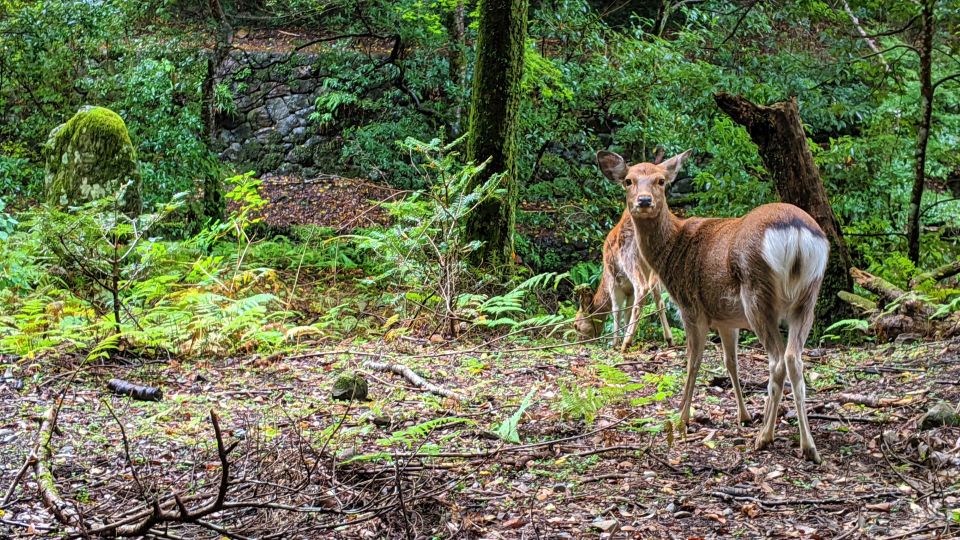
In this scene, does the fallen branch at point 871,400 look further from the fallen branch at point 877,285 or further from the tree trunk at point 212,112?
the tree trunk at point 212,112

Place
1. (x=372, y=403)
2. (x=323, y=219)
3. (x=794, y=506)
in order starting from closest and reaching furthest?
1. (x=794, y=506)
2. (x=372, y=403)
3. (x=323, y=219)

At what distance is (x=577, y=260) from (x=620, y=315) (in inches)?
214

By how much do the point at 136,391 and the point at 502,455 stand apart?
2820 millimetres

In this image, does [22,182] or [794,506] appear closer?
[794,506]

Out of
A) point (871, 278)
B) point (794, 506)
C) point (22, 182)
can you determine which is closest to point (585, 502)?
point (794, 506)

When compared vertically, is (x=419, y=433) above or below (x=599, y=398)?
below

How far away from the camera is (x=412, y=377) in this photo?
605 cm

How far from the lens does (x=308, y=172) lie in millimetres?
17672

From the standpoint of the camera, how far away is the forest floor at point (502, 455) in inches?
142

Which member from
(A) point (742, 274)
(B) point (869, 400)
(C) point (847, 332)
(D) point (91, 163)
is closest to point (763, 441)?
(A) point (742, 274)

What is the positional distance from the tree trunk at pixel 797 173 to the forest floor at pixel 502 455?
147 centimetres

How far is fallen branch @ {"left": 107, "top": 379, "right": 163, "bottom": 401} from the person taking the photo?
5.70m

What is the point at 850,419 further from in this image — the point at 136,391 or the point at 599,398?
the point at 136,391

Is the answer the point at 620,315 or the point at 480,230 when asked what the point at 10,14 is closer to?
the point at 480,230
